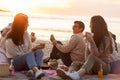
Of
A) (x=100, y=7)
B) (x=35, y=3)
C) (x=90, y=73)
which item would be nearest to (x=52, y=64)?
(x=90, y=73)

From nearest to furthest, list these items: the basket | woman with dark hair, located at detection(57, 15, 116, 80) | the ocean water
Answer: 1. the basket
2. woman with dark hair, located at detection(57, 15, 116, 80)
3. the ocean water

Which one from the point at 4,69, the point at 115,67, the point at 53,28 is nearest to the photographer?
the point at 4,69

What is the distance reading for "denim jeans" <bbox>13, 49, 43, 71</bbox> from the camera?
364 inches

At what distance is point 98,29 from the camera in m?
9.27

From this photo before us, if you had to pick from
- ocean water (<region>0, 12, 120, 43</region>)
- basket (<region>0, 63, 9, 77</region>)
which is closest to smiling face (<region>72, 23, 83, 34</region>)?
basket (<region>0, 63, 9, 77</region>)

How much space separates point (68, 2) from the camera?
5503 centimetres

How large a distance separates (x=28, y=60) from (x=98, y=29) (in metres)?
1.68

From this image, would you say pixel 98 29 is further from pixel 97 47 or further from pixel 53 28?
pixel 53 28

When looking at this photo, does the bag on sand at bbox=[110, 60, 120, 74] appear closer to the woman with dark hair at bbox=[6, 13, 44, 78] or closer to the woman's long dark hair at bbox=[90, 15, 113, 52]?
the woman's long dark hair at bbox=[90, 15, 113, 52]

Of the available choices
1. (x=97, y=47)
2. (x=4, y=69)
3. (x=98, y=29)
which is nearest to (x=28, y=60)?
(x=4, y=69)

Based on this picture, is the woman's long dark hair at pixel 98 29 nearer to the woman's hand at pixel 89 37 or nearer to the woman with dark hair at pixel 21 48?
the woman's hand at pixel 89 37

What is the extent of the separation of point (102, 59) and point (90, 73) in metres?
0.44

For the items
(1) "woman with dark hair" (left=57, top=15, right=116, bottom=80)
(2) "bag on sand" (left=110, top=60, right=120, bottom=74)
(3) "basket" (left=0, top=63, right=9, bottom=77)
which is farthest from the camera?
(2) "bag on sand" (left=110, top=60, right=120, bottom=74)

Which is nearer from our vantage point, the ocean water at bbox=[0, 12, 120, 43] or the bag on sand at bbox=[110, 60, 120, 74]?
the bag on sand at bbox=[110, 60, 120, 74]
